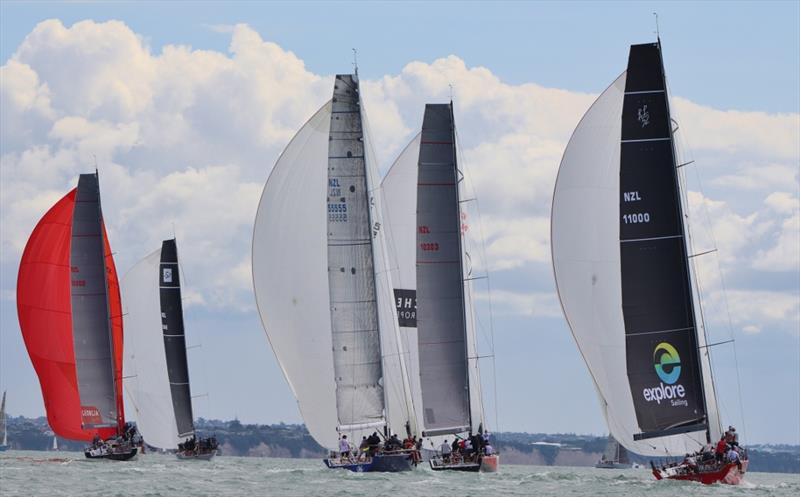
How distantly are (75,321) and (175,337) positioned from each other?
4.93m

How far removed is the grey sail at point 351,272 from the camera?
4391 cm

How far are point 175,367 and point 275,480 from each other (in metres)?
16.2

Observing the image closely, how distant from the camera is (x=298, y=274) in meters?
44.3

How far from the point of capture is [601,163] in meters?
36.5

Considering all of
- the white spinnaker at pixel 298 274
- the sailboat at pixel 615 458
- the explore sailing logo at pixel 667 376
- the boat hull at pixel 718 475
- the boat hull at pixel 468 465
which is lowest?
the boat hull at pixel 718 475

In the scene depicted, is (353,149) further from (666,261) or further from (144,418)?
(144,418)

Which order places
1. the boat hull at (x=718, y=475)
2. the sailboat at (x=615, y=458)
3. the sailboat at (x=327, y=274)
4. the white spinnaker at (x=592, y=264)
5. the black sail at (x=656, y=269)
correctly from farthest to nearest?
1. the sailboat at (x=615, y=458)
2. the sailboat at (x=327, y=274)
3. the white spinnaker at (x=592, y=264)
4. the black sail at (x=656, y=269)
5. the boat hull at (x=718, y=475)

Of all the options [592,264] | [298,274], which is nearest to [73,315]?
[298,274]

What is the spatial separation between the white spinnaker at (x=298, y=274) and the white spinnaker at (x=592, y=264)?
991cm

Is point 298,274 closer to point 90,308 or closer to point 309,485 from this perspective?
point 309,485

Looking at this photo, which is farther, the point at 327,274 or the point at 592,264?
the point at 327,274

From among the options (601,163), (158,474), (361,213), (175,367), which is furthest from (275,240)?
(175,367)

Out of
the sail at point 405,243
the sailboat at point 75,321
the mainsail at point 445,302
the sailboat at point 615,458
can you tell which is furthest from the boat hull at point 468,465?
the sailboat at point 615,458

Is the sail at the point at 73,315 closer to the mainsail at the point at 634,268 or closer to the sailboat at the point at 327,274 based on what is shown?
the sailboat at the point at 327,274
